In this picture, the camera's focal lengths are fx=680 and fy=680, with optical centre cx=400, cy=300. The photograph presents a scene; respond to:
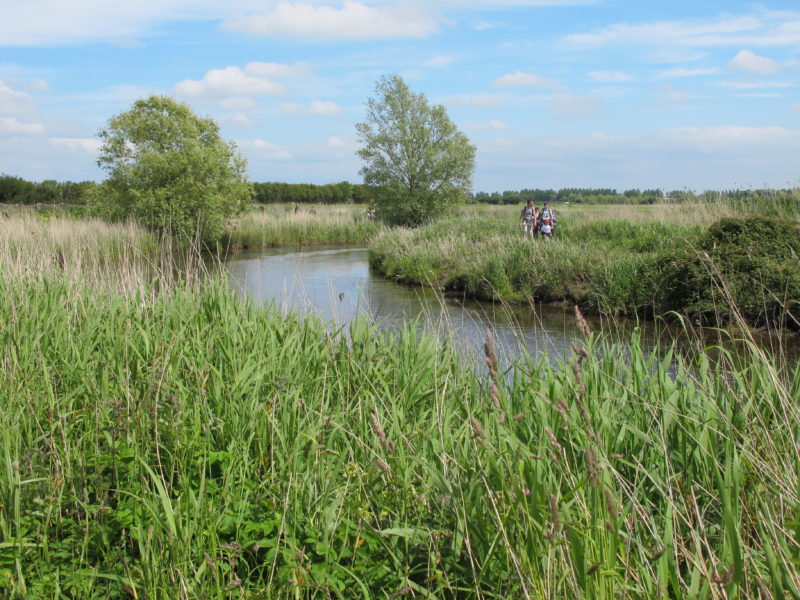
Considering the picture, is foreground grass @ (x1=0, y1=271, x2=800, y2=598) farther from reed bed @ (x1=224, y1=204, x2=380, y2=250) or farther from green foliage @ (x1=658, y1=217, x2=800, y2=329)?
reed bed @ (x1=224, y1=204, x2=380, y2=250)

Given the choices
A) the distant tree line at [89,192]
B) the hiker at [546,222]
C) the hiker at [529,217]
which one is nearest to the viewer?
the hiker at [546,222]

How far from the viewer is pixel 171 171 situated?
23.3 meters

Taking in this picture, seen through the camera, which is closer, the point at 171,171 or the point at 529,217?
the point at 529,217

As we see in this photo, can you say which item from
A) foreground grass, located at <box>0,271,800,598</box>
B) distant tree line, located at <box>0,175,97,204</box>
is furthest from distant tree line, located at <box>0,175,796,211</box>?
foreground grass, located at <box>0,271,800,598</box>

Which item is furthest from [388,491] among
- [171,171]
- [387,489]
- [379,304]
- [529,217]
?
[171,171]

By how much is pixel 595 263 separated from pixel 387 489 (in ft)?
38.0

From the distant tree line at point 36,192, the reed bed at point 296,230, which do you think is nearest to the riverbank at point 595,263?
the reed bed at point 296,230

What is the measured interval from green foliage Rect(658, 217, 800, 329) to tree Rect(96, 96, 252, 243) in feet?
52.7

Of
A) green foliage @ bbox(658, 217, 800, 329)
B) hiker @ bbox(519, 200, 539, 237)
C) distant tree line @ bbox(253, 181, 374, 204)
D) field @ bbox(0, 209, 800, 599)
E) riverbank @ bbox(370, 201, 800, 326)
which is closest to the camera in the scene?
field @ bbox(0, 209, 800, 599)

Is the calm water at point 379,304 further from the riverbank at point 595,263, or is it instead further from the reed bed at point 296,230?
the reed bed at point 296,230

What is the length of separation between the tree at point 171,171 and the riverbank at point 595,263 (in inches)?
262

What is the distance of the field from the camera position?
2066 millimetres

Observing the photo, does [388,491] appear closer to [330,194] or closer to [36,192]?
[36,192]

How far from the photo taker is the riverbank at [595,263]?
35.9ft
